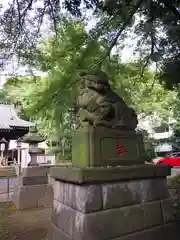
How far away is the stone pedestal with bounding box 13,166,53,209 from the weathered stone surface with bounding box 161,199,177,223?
452 cm

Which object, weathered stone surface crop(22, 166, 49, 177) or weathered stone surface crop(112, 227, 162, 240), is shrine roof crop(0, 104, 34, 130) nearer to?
weathered stone surface crop(22, 166, 49, 177)

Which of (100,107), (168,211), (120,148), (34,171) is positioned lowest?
(168,211)

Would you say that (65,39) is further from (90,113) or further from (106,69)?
(90,113)

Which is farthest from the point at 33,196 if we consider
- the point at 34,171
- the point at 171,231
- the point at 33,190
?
the point at 171,231

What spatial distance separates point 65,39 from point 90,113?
4.33 m

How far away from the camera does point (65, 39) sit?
7.21 meters

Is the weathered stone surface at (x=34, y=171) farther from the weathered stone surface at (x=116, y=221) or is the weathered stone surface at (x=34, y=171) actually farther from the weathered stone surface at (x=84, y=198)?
the weathered stone surface at (x=116, y=221)

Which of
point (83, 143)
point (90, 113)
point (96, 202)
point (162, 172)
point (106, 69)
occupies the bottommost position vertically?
point (96, 202)

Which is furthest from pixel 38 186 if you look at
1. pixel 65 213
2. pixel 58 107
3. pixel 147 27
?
pixel 147 27

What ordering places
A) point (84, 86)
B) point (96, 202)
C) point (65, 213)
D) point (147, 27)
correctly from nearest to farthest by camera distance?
1. point (96, 202)
2. point (65, 213)
3. point (84, 86)
4. point (147, 27)

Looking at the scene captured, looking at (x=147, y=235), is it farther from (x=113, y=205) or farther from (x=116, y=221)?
(x=113, y=205)

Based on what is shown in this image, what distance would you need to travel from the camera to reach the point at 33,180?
24.5 ft

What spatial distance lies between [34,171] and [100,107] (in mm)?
4664

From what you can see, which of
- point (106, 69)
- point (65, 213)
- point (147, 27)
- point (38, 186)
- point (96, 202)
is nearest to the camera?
point (96, 202)
